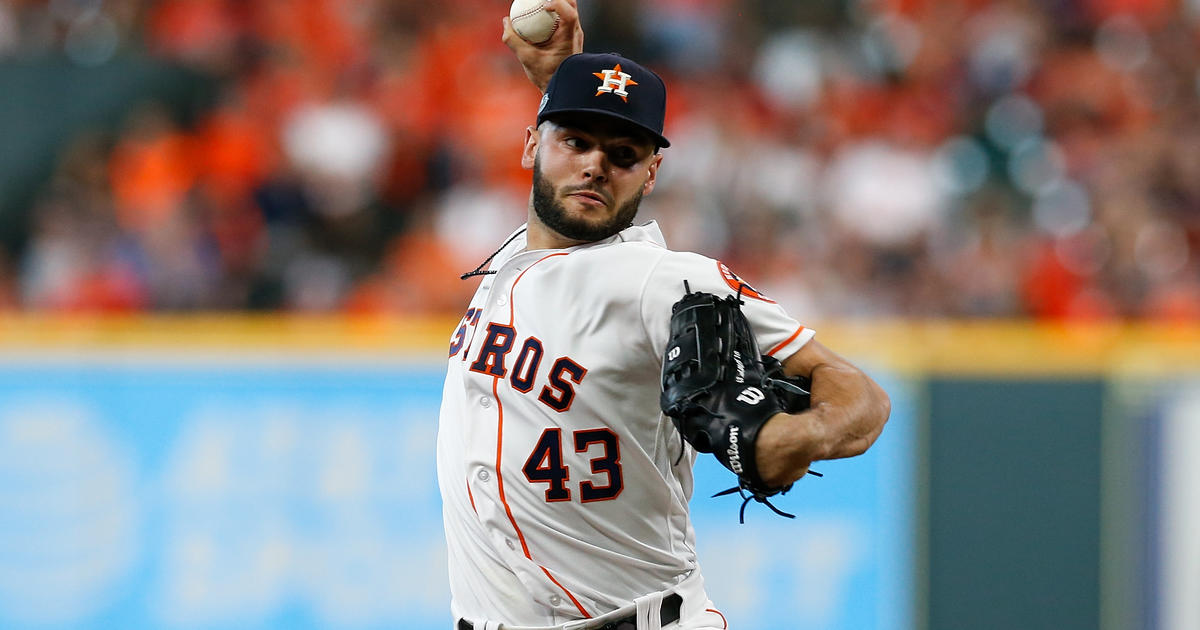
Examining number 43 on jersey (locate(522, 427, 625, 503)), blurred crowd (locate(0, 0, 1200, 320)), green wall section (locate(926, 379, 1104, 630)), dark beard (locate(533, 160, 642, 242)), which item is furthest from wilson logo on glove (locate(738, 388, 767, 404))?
blurred crowd (locate(0, 0, 1200, 320))

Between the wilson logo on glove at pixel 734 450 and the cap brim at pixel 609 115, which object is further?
the cap brim at pixel 609 115

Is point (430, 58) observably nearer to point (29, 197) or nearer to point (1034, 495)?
point (29, 197)

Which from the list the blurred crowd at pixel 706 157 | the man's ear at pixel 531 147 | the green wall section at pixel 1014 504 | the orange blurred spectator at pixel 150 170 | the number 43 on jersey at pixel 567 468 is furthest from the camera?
the orange blurred spectator at pixel 150 170

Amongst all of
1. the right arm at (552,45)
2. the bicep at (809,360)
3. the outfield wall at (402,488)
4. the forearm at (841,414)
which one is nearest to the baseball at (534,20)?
the right arm at (552,45)

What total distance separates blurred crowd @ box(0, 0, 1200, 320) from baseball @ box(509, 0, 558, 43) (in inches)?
168

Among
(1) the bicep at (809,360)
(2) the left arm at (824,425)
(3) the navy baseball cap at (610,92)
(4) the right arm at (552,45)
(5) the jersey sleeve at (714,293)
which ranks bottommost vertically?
(2) the left arm at (824,425)

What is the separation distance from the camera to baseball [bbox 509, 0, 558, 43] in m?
4.16

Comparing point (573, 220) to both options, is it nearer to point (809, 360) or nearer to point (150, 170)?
point (809, 360)

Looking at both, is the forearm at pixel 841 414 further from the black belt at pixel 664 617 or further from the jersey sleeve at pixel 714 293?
the black belt at pixel 664 617

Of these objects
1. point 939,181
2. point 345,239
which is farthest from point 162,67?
point 939,181

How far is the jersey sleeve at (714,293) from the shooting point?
3.06m

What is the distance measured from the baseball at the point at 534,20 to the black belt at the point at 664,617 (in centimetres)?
172

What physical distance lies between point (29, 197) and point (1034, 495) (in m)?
6.62

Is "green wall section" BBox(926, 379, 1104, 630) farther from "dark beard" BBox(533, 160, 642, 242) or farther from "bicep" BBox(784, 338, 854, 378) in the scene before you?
"bicep" BBox(784, 338, 854, 378)
